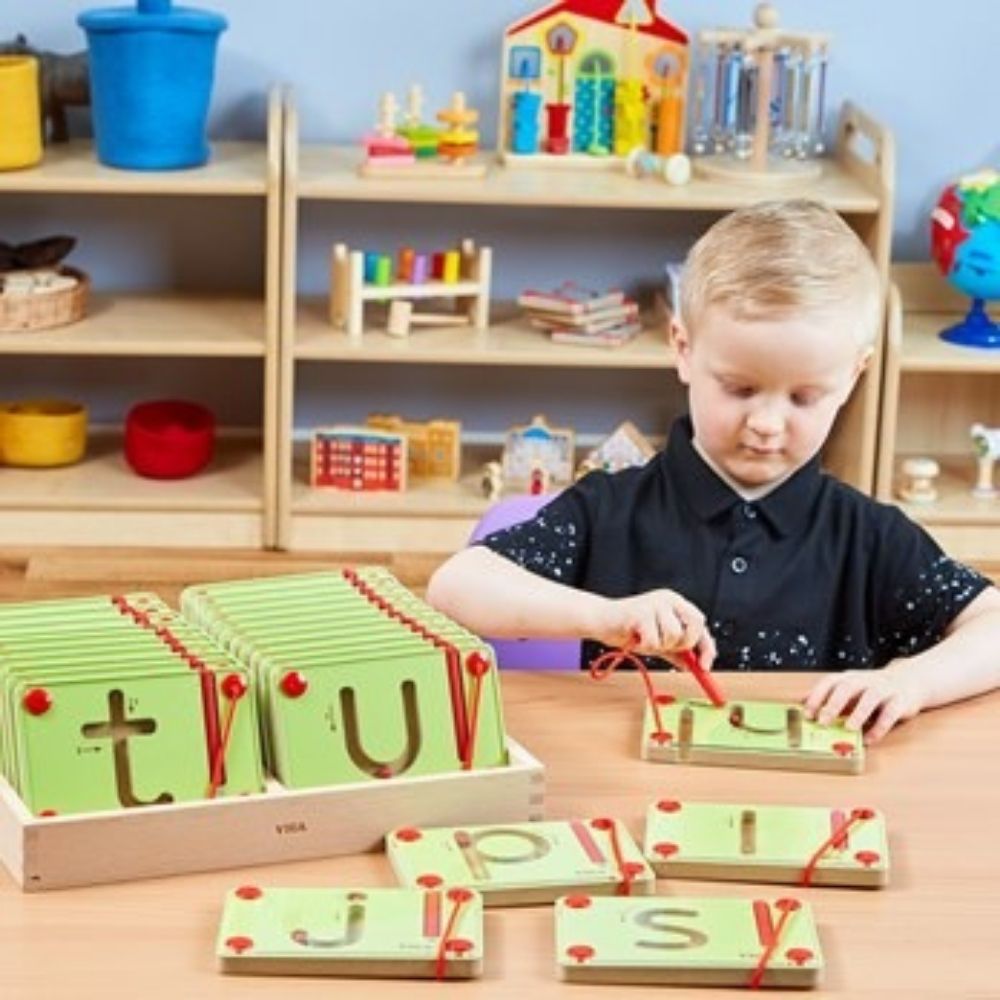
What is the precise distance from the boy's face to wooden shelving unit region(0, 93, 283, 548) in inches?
76.5

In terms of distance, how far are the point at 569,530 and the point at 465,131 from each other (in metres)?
1.95

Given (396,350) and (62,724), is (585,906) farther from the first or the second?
(396,350)

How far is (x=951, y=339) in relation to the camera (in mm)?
3986

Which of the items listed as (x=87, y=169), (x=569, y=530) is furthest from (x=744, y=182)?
(x=569, y=530)

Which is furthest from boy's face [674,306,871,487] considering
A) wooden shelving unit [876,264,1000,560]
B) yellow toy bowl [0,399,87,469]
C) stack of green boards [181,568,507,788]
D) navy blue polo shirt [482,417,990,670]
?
yellow toy bowl [0,399,87,469]

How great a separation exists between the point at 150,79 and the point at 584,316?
0.78 meters

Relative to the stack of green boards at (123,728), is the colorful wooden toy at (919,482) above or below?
below

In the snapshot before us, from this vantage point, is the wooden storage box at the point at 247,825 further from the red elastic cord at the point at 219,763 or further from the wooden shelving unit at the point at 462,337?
the wooden shelving unit at the point at 462,337

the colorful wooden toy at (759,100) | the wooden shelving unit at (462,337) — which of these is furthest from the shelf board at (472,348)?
the colorful wooden toy at (759,100)

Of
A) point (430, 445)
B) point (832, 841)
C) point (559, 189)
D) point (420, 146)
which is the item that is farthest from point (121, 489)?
point (832, 841)

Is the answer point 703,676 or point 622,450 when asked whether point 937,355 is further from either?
point 703,676

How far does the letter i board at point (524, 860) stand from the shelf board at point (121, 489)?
242 cm

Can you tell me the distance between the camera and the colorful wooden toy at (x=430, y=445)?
4.00m

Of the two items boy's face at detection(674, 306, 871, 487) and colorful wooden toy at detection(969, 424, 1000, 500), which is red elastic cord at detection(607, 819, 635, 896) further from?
colorful wooden toy at detection(969, 424, 1000, 500)
